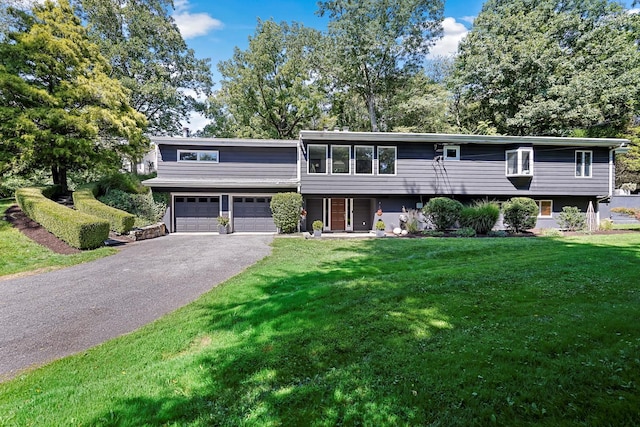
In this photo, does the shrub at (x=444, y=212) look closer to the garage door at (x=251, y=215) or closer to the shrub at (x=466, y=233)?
the shrub at (x=466, y=233)

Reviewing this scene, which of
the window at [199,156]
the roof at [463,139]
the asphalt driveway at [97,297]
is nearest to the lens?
the asphalt driveway at [97,297]

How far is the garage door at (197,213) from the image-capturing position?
1497 centimetres

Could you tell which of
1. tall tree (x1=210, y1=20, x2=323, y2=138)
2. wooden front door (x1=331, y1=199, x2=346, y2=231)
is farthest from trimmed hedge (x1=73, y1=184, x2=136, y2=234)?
tall tree (x1=210, y1=20, x2=323, y2=138)

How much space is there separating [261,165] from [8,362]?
13.0m

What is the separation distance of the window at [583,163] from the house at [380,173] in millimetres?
50

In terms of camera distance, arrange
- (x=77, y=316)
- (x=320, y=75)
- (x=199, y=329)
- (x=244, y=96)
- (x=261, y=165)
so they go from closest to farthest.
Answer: (x=199, y=329) → (x=77, y=316) → (x=261, y=165) → (x=244, y=96) → (x=320, y=75)

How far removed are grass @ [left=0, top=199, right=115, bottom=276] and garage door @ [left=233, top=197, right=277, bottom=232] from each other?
20.2 ft

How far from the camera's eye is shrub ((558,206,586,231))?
14023 mm

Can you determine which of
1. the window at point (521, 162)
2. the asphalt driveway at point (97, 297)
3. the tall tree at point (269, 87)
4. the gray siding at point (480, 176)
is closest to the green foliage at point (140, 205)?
the asphalt driveway at point (97, 297)

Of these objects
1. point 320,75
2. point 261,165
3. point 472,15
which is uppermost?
point 472,15

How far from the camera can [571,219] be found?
554 inches

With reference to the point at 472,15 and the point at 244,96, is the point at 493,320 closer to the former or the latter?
the point at 244,96

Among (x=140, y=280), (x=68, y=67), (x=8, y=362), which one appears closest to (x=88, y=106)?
(x=68, y=67)

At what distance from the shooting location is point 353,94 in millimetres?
26562
